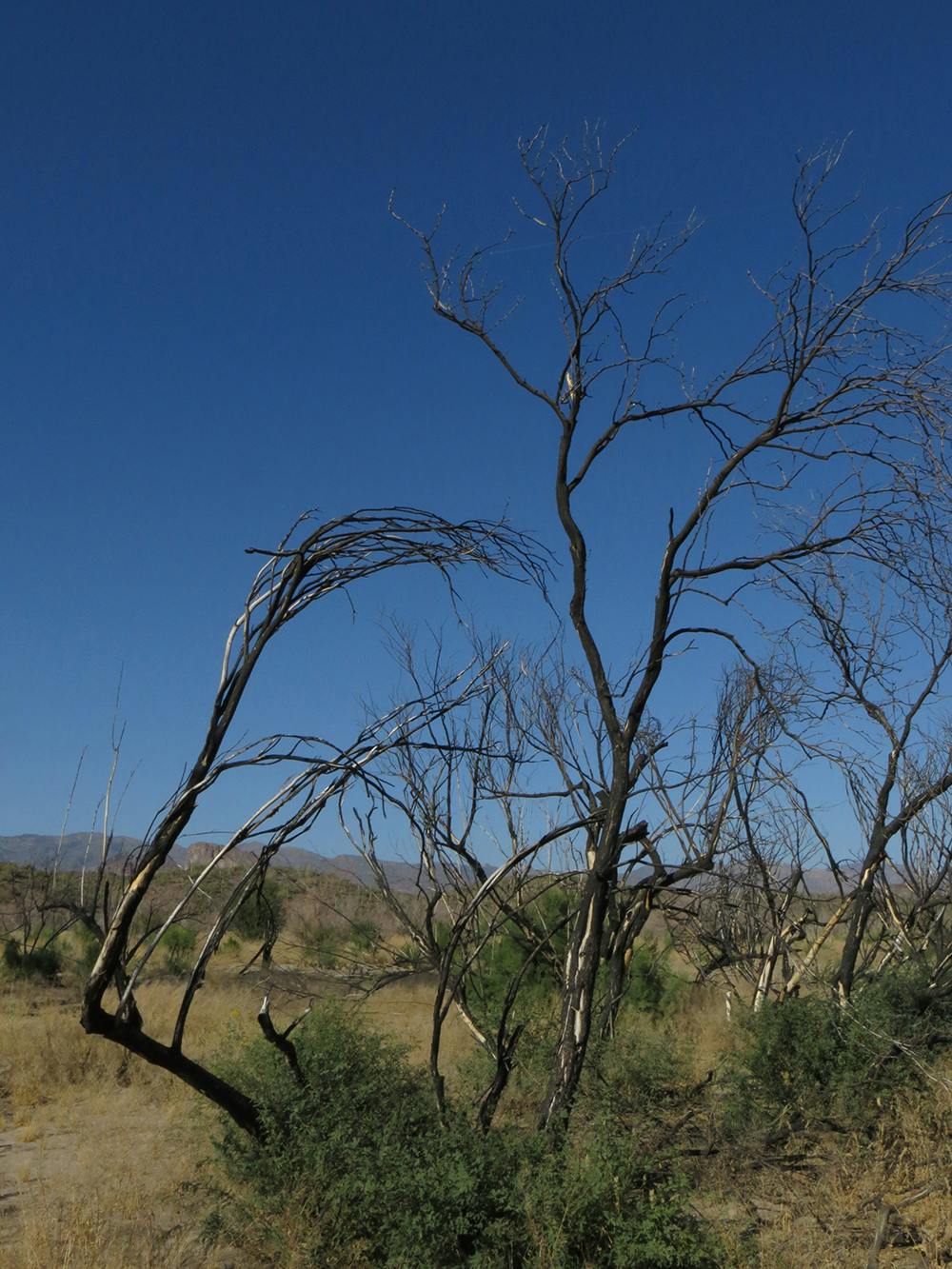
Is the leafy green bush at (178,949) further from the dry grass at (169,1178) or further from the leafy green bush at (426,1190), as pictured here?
the leafy green bush at (426,1190)

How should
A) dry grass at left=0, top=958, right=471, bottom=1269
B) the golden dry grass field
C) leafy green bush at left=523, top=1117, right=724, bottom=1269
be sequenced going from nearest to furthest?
1. leafy green bush at left=523, top=1117, right=724, bottom=1269
2. the golden dry grass field
3. dry grass at left=0, top=958, right=471, bottom=1269

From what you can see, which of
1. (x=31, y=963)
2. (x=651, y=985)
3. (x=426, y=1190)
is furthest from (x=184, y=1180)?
(x=31, y=963)

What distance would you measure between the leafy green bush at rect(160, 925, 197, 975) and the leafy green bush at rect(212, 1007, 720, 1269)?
17014 mm


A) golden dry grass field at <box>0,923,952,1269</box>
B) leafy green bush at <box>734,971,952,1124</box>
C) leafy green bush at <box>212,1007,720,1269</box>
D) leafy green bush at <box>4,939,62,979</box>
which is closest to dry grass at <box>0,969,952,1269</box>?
golden dry grass field at <box>0,923,952,1269</box>

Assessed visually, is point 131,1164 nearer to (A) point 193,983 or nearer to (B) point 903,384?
(A) point 193,983

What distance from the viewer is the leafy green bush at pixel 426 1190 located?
4816 millimetres

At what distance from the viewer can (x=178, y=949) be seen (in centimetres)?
2345

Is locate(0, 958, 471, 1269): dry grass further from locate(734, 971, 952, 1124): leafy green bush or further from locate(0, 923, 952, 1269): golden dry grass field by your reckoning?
locate(734, 971, 952, 1124): leafy green bush

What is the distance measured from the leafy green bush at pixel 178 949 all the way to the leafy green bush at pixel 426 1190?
17014 millimetres

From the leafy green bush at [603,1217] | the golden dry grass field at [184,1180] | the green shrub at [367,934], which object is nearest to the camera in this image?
the leafy green bush at [603,1217]

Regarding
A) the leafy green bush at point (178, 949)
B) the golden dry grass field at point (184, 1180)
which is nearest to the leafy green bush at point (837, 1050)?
the golden dry grass field at point (184, 1180)

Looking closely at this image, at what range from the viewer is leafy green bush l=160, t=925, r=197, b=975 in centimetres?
2191

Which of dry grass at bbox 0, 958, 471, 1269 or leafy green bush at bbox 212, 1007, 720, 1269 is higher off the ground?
leafy green bush at bbox 212, 1007, 720, 1269

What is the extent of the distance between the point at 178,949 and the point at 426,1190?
2033 cm
